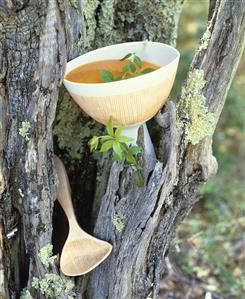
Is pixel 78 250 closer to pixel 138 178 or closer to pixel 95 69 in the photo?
pixel 138 178

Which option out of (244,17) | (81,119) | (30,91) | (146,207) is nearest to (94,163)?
(81,119)

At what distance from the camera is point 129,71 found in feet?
3.38

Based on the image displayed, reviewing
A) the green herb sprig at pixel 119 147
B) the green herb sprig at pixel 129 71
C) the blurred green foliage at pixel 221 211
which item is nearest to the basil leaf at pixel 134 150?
the green herb sprig at pixel 119 147

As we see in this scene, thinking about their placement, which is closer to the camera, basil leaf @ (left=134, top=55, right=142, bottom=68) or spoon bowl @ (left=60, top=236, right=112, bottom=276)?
basil leaf @ (left=134, top=55, right=142, bottom=68)

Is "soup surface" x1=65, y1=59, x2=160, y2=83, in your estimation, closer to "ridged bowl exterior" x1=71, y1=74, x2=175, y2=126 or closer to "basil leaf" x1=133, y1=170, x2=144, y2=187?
"ridged bowl exterior" x1=71, y1=74, x2=175, y2=126

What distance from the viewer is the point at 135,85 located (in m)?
0.97

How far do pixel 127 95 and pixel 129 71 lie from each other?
2.8 inches

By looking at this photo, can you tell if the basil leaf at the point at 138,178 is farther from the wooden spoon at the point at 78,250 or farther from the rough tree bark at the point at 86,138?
the wooden spoon at the point at 78,250

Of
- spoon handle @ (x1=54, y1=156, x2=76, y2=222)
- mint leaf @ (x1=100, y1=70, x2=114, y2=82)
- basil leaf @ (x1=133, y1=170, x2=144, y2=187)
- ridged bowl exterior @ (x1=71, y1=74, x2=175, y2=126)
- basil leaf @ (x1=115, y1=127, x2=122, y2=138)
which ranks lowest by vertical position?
spoon handle @ (x1=54, y1=156, x2=76, y2=222)

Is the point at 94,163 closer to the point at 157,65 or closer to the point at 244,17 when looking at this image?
the point at 157,65

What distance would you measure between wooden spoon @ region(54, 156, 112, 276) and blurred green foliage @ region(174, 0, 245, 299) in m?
0.52

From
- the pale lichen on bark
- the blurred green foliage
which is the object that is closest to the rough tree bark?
the pale lichen on bark

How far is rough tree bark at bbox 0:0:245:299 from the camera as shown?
1.00m

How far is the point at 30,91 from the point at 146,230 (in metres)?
0.38
